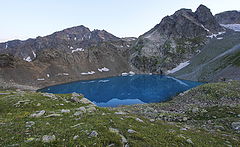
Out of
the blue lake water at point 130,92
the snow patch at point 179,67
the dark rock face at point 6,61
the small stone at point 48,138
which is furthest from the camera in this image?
the snow patch at point 179,67

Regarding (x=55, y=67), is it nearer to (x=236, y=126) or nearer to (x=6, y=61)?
(x=6, y=61)

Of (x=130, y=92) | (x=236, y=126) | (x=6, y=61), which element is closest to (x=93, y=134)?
(x=236, y=126)

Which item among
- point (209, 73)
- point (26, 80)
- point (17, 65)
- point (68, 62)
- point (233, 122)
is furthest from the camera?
point (68, 62)

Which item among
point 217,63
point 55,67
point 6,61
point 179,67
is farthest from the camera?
point 179,67

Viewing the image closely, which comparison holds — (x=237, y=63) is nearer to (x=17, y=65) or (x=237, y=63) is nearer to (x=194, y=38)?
(x=194, y=38)

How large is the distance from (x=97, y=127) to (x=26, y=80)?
14983 centimetres

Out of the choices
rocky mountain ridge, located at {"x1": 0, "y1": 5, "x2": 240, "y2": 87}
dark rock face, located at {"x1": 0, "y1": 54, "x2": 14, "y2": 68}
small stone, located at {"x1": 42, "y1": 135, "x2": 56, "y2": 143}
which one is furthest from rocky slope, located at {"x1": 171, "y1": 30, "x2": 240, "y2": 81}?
dark rock face, located at {"x1": 0, "y1": 54, "x2": 14, "y2": 68}

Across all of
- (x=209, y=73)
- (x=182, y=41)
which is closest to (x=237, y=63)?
(x=209, y=73)

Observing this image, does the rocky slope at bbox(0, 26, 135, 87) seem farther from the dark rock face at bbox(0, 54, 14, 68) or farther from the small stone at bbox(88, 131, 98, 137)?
the small stone at bbox(88, 131, 98, 137)

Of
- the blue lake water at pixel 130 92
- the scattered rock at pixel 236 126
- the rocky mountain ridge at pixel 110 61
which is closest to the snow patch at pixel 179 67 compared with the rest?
the rocky mountain ridge at pixel 110 61

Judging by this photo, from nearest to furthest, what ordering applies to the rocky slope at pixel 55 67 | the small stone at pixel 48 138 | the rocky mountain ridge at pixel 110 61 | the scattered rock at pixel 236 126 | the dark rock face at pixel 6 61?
the small stone at pixel 48 138
the scattered rock at pixel 236 126
the rocky slope at pixel 55 67
the dark rock face at pixel 6 61
the rocky mountain ridge at pixel 110 61

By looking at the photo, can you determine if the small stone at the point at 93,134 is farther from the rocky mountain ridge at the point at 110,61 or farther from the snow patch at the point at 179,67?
the snow patch at the point at 179,67

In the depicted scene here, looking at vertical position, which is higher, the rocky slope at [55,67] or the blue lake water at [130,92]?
the rocky slope at [55,67]

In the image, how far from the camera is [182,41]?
630 ft
